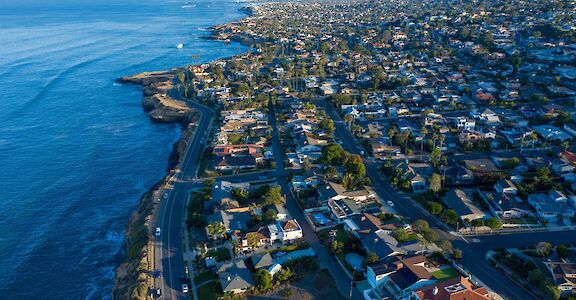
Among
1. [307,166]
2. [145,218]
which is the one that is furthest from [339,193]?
[145,218]

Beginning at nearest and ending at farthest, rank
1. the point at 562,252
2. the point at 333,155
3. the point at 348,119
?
the point at 562,252 → the point at 333,155 → the point at 348,119

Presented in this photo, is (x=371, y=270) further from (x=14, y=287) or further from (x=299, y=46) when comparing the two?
(x=299, y=46)

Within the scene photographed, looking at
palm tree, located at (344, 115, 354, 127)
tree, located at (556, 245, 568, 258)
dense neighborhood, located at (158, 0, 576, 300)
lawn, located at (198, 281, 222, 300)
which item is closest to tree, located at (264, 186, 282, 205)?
dense neighborhood, located at (158, 0, 576, 300)

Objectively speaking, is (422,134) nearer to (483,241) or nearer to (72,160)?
(483,241)

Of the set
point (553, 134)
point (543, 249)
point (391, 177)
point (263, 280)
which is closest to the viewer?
point (263, 280)

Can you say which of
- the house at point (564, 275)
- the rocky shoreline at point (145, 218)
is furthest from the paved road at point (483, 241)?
the rocky shoreline at point (145, 218)
